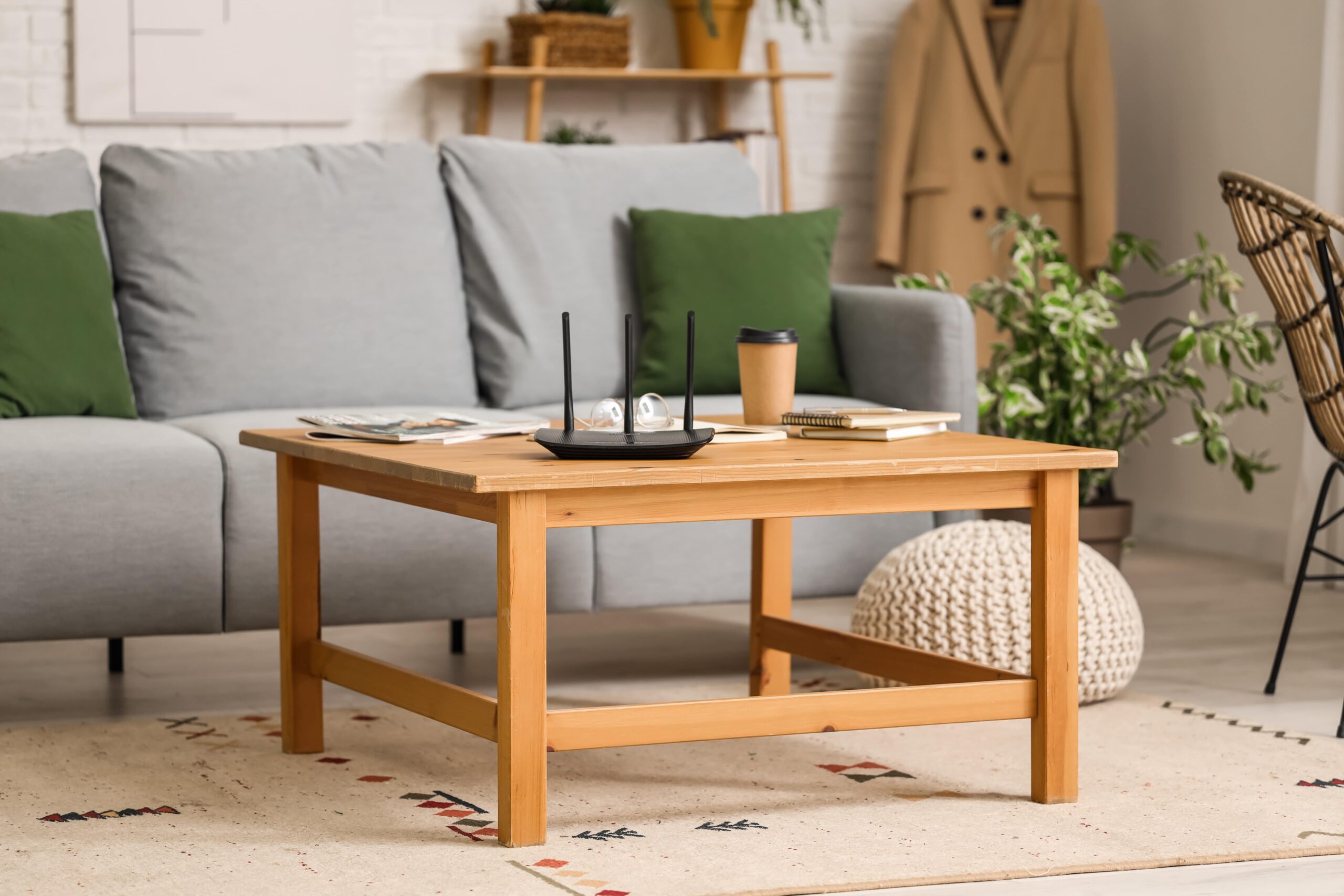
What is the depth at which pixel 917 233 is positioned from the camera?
15.5 ft

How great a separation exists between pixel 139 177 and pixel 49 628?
959mm

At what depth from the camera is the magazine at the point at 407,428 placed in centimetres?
204

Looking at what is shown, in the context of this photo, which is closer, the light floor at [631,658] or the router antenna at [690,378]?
the router antenna at [690,378]

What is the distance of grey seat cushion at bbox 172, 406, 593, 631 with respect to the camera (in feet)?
8.53

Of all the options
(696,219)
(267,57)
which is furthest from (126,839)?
(267,57)

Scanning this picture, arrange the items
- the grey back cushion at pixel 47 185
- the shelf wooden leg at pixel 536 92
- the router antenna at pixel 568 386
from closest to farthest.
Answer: the router antenna at pixel 568 386, the grey back cushion at pixel 47 185, the shelf wooden leg at pixel 536 92

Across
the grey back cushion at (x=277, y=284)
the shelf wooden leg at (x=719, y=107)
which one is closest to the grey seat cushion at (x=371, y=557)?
the grey back cushion at (x=277, y=284)

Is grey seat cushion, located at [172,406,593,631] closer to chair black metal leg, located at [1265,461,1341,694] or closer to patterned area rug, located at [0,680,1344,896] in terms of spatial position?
patterned area rug, located at [0,680,1344,896]

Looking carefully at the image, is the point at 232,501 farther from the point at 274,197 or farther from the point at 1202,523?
the point at 1202,523

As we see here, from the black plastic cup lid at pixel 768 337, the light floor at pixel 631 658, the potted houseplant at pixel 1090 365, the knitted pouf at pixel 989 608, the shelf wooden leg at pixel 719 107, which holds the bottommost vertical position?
the light floor at pixel 631 658

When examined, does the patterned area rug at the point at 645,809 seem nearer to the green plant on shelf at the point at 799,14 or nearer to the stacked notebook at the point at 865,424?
the stacked notebook at the point at 865,424

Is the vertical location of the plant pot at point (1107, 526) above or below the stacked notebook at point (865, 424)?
below

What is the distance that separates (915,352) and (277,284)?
1160 mm

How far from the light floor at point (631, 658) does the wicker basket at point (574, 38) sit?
167 centimetres
